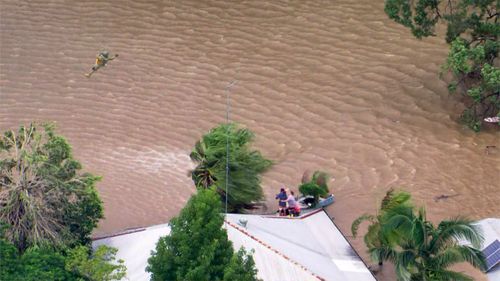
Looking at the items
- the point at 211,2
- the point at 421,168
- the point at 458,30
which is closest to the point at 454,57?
the point at 458,30

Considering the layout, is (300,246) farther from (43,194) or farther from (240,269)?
(43,194)

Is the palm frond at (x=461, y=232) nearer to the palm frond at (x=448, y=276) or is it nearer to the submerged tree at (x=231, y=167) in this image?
the palm frond at (x=448, y=276)

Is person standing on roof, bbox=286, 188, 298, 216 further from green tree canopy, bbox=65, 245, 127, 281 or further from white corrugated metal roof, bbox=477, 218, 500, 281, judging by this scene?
green tree canopy, bbox=65, 245, 127, 281

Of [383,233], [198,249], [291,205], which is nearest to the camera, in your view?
[198,249]

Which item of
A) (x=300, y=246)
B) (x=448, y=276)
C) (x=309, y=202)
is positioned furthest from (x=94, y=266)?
(x=309, y=202)

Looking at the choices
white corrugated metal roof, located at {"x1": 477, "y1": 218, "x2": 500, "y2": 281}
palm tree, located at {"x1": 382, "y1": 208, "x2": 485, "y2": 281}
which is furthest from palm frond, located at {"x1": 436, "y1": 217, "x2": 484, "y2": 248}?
white corrugated metal roof, located at {"x1": 477, "y1": 218, "x2": 500, "y2": 281}
